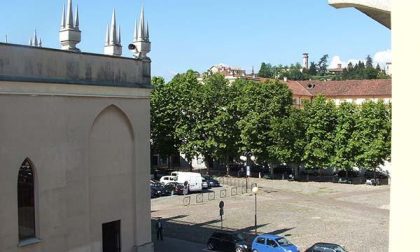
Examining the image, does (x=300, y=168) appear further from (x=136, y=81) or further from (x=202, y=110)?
(x=136, y=81)

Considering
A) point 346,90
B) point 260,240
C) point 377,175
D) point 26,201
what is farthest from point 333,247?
point 346,90

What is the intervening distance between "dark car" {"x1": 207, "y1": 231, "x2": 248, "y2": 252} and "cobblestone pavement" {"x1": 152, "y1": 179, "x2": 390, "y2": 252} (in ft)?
10.6

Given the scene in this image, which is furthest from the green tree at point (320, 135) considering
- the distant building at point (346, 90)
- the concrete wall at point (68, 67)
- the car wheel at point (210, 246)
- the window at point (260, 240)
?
the concrete wall at point (68, 67)

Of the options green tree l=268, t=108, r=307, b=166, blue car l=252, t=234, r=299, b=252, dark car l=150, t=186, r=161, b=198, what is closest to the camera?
blue car l=252, t=234, r=299, b=252

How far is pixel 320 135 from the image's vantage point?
56625 mm

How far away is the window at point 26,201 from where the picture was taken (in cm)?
1648

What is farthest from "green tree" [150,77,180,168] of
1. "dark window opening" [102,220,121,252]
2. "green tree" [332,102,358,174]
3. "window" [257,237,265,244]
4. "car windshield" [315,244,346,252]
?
"dark window opening" [102,220,121,252]

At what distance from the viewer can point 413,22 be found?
3264 mm

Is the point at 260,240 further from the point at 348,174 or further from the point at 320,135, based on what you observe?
the point at 348,174

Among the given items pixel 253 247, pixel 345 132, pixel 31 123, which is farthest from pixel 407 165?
pixel 345 132

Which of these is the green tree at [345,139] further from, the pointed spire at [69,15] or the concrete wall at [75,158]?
the pointed spire at [69,15]

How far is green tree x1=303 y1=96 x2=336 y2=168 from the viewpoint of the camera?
55.9 metres

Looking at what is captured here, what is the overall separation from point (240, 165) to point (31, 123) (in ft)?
165

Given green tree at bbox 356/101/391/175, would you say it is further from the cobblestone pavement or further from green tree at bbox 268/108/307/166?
green tree at bbox 268/108/307/166
